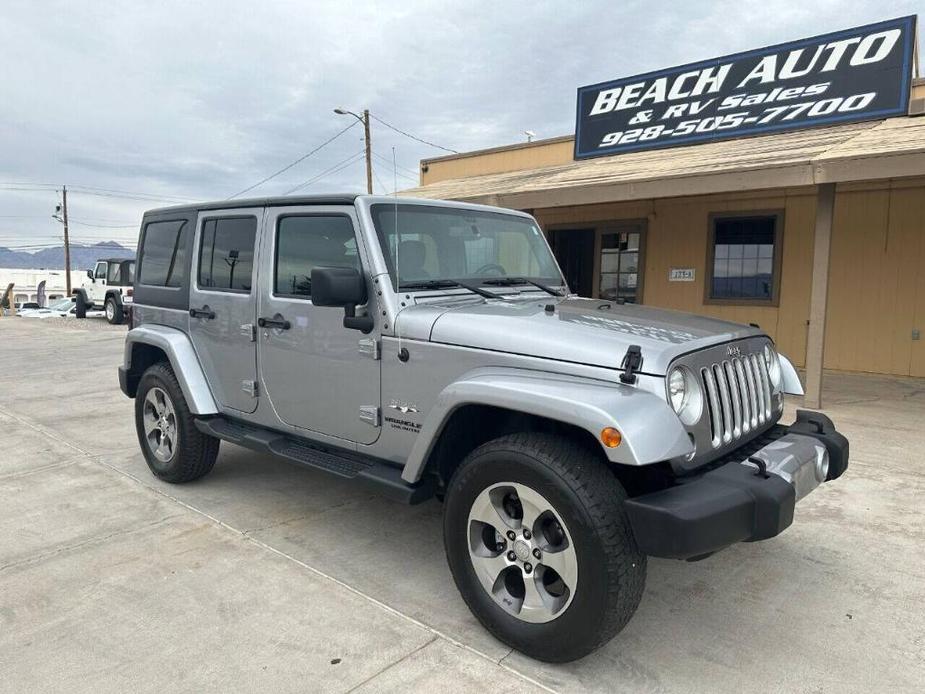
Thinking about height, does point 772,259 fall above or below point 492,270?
above

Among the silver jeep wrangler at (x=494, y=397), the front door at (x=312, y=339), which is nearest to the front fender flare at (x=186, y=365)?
the silver jeep wrangler at (x=494, y=397)

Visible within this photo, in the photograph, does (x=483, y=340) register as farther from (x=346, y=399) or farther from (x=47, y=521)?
(x=47, y=521)

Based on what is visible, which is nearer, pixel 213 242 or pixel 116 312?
pixel 213 242

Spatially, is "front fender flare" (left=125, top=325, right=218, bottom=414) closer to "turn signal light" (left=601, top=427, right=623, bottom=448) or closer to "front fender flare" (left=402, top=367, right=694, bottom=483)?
"front fender flare" (left=402, top=367, right=694, bottom=483)

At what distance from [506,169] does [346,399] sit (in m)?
11.0

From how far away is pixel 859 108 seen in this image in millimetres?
8078

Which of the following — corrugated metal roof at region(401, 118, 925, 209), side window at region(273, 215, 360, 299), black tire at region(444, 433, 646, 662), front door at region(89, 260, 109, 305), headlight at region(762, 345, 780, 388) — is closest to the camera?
black tire at region(444, 433, 646, 662)

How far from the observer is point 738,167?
7207 mm

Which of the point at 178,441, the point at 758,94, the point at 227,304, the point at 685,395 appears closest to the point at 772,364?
the point at 685,395

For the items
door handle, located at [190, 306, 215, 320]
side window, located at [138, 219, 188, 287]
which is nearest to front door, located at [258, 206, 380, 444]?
door handle, located at [190, 306, 215, 320]

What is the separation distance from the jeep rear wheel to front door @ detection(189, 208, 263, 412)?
18.2m

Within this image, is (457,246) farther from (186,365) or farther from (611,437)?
(186,365)

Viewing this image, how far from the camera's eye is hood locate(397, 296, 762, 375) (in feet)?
8.32

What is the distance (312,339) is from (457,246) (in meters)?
0.91
